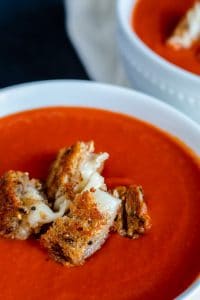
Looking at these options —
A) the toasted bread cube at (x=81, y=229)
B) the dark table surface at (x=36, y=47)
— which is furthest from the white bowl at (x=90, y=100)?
the dark table surface at (x=36, y=47)

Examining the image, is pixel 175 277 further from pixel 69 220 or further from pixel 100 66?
pixel 100 66

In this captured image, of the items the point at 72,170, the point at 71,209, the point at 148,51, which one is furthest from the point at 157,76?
the point at 71,209

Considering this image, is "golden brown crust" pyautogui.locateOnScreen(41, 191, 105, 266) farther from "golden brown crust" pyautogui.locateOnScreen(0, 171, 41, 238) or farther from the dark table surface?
the dark table surface

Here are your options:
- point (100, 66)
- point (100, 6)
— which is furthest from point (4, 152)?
point (100, 6)

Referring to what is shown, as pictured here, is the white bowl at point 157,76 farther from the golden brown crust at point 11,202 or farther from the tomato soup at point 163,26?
the golden brown crust at point 11,202

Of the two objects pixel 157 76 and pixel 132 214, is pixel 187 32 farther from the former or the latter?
pixel 132 214

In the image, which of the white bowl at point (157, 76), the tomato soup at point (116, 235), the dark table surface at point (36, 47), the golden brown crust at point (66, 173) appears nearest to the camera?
the tomato soup at point (116, 235)

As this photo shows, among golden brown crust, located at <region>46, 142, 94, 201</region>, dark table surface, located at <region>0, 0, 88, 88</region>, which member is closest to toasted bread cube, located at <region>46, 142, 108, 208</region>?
golden brown crust, located at <region>46, 142, 94, 201</region>
